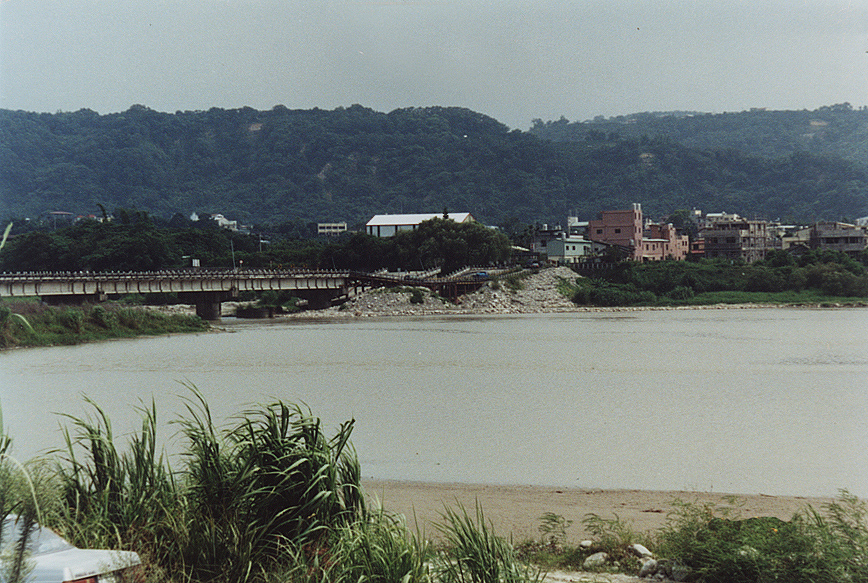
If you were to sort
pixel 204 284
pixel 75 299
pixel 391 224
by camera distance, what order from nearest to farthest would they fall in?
pixel 75 299, pixel 204 284, pixel 391 224

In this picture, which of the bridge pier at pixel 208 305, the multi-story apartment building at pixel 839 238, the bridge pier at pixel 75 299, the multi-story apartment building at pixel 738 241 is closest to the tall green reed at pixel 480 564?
the bridge pier at pixel 75 299

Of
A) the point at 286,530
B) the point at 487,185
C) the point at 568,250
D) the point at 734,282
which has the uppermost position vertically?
the point at 487,185

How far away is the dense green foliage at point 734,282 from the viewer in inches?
2046

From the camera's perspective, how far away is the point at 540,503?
9.66m

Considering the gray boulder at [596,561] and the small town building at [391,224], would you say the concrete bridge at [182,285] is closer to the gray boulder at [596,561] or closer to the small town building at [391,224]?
the small town building at [391,224]

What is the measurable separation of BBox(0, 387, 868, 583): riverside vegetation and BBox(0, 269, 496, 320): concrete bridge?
119 ft

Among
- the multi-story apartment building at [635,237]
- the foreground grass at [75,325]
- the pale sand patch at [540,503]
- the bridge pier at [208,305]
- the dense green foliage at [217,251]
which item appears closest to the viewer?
the pale sand patch at [540,503]

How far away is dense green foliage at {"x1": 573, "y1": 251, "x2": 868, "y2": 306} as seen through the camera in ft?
171

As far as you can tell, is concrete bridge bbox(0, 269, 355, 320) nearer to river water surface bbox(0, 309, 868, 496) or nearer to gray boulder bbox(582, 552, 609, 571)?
river water surface bbox(0, 309, 868, 496)

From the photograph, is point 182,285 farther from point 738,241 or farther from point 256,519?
point 738,241

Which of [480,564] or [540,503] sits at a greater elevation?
[480,564]

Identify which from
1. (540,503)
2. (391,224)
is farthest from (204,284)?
(391,224)

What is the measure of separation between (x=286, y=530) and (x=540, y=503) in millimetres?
4992

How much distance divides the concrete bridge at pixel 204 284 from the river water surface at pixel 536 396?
9.79 metres
